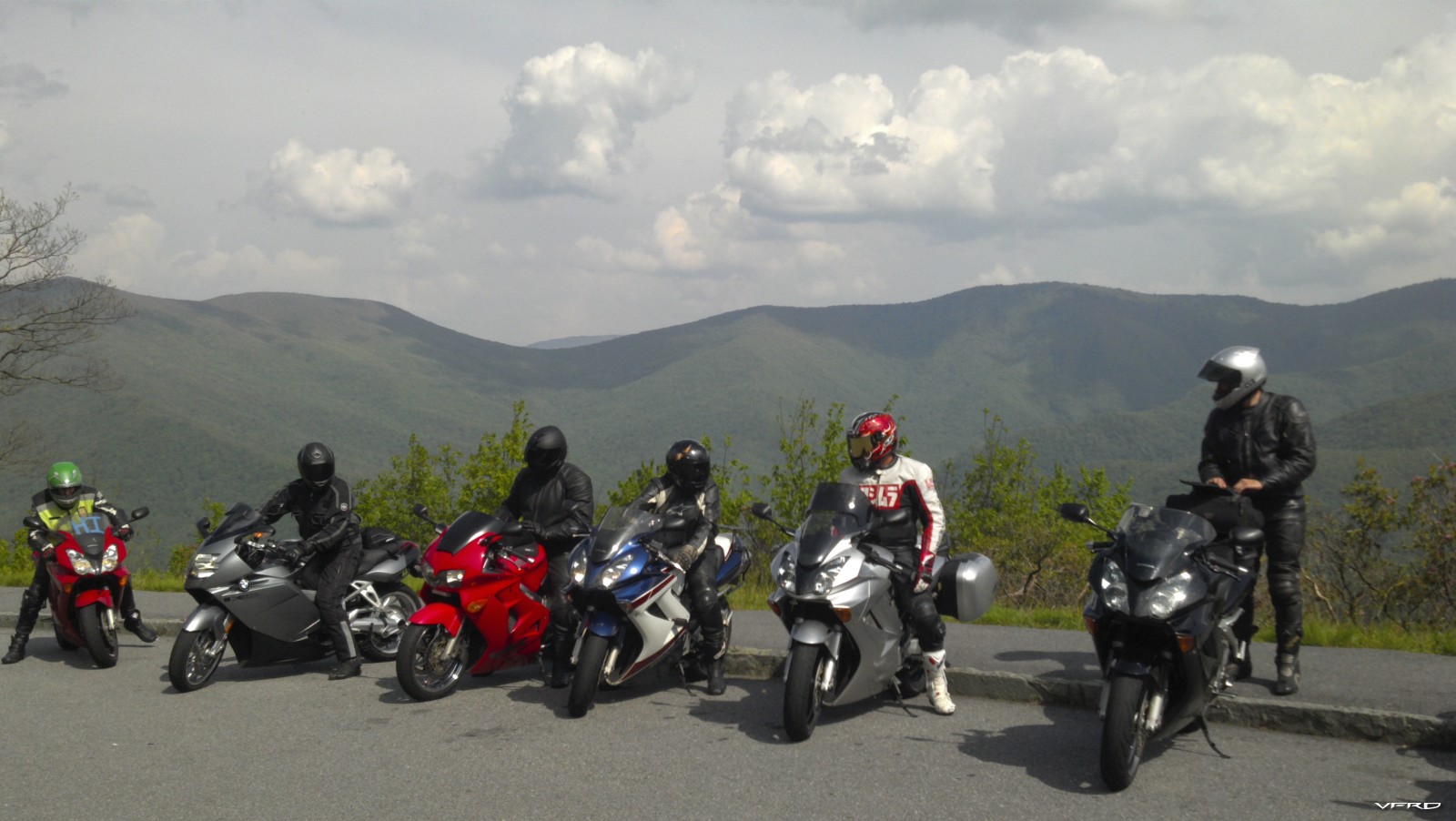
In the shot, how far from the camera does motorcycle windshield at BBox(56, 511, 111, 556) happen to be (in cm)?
938

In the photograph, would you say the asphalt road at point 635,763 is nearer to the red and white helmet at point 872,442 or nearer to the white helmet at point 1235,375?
the red and white helmet at point 872,442

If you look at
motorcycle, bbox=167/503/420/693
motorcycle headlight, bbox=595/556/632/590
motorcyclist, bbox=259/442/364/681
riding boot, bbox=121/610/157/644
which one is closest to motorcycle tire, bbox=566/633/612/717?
motorcycle headlight, bbox=595/556/632/590

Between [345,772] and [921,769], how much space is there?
9.69 feet

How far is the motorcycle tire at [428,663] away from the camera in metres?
7.63

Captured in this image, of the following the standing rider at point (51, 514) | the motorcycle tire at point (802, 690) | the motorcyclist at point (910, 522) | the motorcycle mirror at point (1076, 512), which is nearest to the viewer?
the motorcycle mirror at point (1076, 512)

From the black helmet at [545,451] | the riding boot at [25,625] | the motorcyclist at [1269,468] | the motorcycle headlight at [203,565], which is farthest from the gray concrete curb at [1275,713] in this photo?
the riding boot at [25,625]

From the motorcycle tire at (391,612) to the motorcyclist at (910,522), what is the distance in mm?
4070

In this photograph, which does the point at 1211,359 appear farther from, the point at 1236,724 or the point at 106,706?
the point at 106,706

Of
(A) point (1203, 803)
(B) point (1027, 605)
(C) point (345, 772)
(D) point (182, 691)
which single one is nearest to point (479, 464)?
(B) point (1027, 605)

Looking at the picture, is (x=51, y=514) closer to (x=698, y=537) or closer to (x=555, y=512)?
(x=555, y=512)

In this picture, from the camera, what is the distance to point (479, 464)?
29.0 m

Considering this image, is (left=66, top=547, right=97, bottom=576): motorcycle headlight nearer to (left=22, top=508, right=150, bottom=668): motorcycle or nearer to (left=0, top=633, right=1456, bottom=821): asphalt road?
(left=22, top=508, right=150, bottom=668): motorcycle

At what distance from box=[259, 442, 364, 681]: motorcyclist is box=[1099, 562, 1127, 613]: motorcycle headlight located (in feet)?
18.3

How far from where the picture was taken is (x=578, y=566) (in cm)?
755
